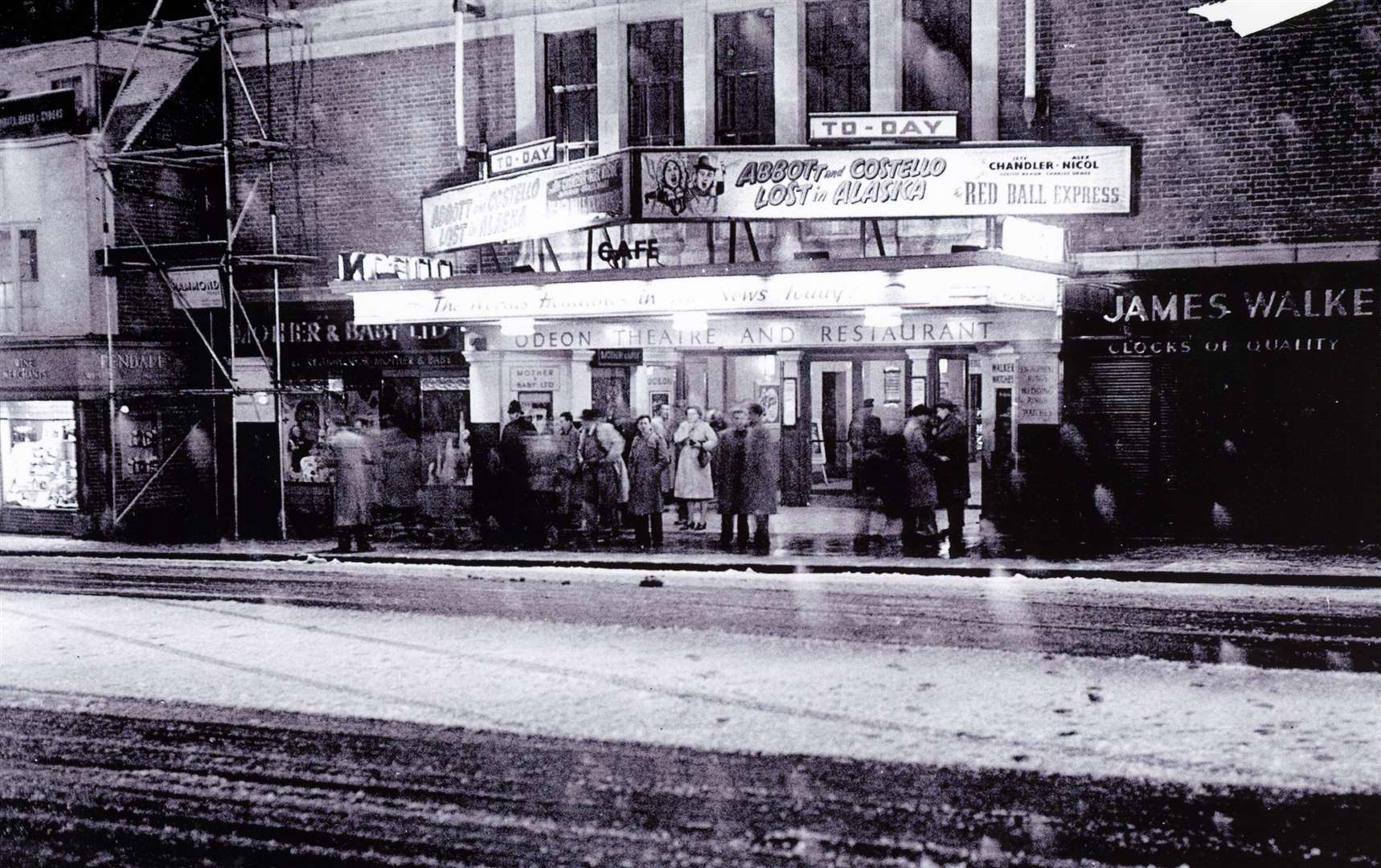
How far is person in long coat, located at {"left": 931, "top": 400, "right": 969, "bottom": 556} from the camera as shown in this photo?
14836mm

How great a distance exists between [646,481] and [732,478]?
1160 millimetres

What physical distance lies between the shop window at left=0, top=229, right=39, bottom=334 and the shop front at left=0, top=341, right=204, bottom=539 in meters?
0.49

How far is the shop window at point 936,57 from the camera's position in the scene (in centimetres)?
1686

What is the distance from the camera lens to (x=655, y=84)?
18641mm

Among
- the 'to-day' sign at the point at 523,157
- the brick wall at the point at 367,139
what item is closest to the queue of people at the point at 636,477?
the 'to-day' sign at the point at 523,157

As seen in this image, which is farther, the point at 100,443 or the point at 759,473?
the point at 100,443

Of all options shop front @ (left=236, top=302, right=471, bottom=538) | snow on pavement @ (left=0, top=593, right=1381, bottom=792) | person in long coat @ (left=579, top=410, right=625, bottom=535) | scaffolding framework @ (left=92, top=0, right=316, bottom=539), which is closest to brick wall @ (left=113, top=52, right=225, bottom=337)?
scaffolding framework @ (left=92, top=0, right=316, bottom=539)

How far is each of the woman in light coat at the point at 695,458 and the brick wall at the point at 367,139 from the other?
222 inches

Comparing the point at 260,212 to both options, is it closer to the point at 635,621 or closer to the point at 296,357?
the point at 296,357

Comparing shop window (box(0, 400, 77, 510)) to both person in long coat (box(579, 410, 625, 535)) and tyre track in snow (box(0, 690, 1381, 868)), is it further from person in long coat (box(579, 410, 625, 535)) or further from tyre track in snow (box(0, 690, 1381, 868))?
tyre track in snow (box(0, 690, 1381, 868))

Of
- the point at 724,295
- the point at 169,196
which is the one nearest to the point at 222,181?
the point at 169,196

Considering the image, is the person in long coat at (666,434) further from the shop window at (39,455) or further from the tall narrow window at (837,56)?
the shop window at (39,455)

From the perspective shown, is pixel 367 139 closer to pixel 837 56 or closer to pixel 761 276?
pixel 837 56

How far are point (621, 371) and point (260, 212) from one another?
6.76m
